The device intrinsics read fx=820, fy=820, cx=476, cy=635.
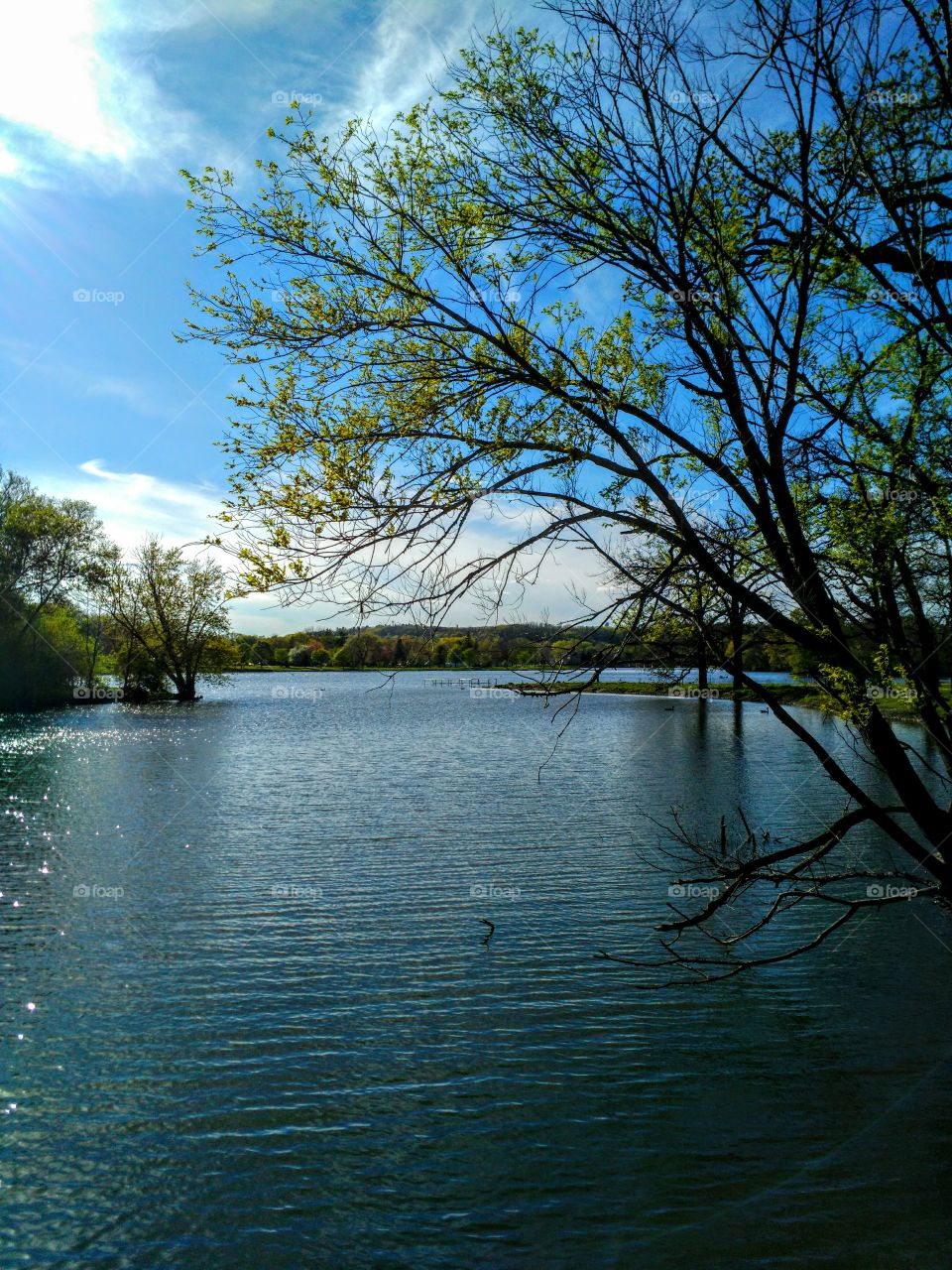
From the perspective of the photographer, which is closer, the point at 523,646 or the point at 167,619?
the point at 523,646

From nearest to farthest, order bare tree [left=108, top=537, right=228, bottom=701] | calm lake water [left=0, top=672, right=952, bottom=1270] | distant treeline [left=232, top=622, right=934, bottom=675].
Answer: distant treeline [left=232, top=622, right=934, bottom=675]
calm lake water [left=0, top=672, right=952, bottom=1270]
bare tree [left=108, top=537, right=228, bottom=701]

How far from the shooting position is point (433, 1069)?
27.9ft

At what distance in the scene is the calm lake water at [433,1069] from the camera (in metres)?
6.33

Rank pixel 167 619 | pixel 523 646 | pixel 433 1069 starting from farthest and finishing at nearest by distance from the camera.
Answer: pixel 167 619, pixel 433 1069, pixel 523 646

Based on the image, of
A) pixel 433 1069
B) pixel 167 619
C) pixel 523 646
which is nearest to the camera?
pixel 523 646

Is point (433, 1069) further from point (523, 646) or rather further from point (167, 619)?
point (167, 619)

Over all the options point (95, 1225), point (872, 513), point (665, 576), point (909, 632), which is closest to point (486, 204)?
point (665, 576)

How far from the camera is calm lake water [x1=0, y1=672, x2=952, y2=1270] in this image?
249 inches

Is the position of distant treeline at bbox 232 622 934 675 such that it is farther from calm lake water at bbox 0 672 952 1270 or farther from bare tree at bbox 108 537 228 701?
bare tree at bbox 108 537 228 701

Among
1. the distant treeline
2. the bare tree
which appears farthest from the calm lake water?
the bare tree

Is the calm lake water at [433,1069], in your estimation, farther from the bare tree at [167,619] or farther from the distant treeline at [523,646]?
the bare tree at [167,619]

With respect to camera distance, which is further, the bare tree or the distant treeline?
the bare tree

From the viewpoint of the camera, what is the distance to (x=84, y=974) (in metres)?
10.8

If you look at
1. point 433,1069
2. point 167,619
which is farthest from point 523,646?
point 167,619
